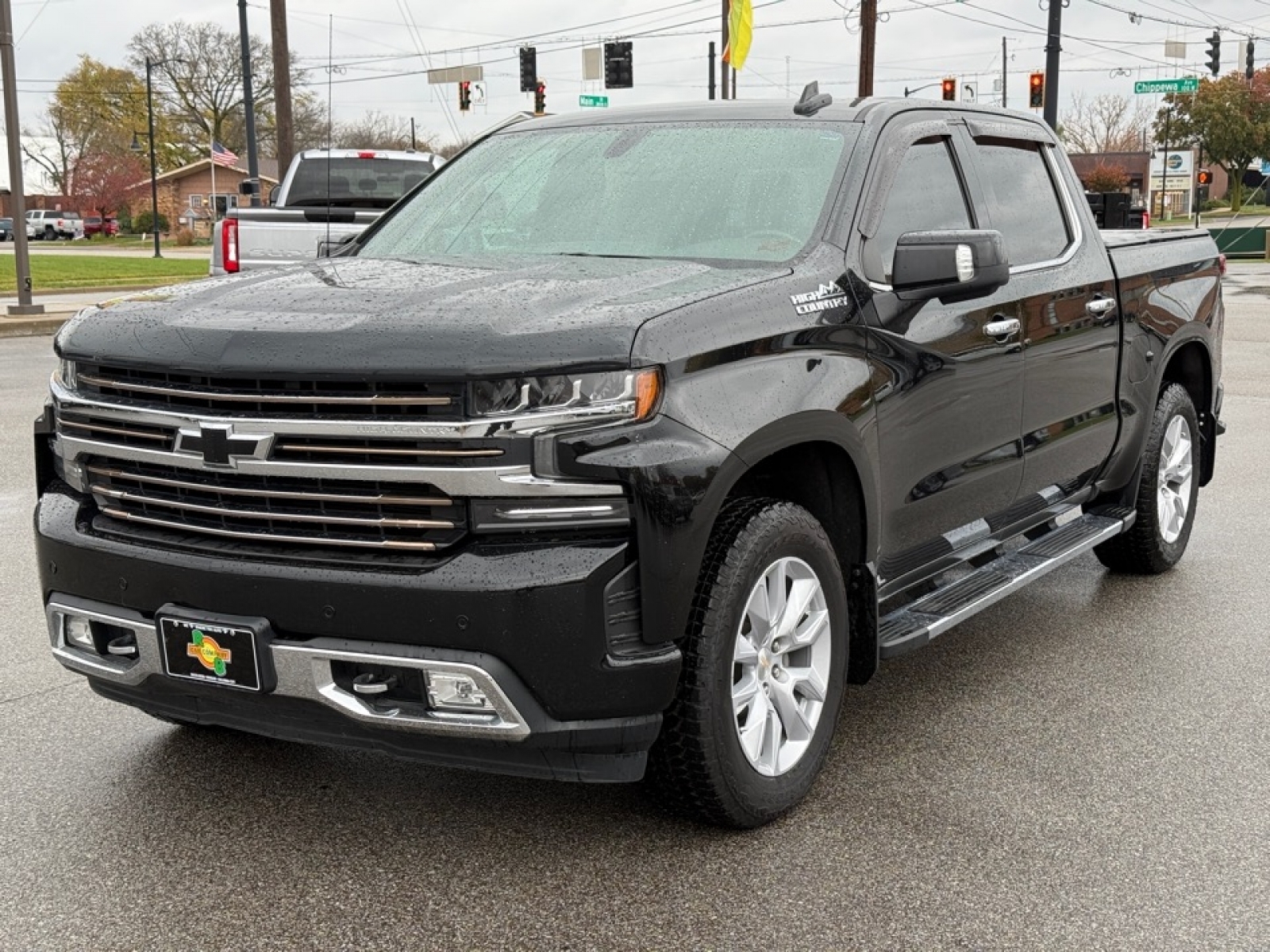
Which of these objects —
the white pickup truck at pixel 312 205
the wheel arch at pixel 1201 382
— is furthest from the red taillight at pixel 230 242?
the wheel arch at pixel 1201 382

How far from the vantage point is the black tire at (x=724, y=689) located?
3.51m

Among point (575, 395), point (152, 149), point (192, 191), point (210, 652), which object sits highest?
point (152, 149)

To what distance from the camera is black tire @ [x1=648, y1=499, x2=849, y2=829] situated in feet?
11.5

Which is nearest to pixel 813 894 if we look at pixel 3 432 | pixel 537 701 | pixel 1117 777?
pixel 537 701

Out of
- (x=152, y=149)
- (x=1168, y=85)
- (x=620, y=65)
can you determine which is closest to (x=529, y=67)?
(x=620, y=65)

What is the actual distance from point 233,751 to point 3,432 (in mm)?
7209

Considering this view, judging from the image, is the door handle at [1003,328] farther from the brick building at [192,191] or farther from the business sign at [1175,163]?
the brick building at [192,191]

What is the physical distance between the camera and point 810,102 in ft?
15.9

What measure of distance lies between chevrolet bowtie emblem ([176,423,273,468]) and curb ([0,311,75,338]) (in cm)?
1745

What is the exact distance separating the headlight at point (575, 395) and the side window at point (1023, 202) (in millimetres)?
2249

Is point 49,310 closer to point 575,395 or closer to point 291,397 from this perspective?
point 291,397

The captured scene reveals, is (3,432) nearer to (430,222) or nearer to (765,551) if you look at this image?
(430,222)

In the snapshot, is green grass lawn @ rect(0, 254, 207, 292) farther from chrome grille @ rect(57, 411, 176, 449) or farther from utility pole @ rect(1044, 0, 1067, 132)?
chrome grille @ rect(57, 411, 176, 449)

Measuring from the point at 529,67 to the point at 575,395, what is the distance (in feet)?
124
